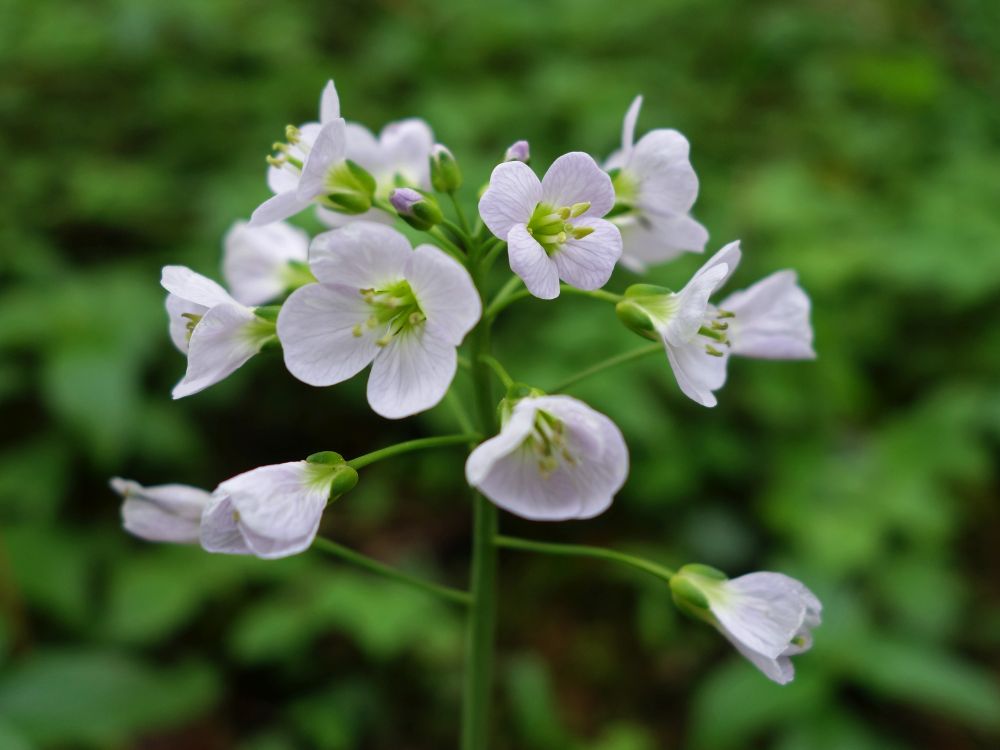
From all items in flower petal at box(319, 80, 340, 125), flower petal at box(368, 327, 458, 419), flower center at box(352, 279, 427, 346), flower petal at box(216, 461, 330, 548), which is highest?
flower petal at box(319, 80, 340, 125)

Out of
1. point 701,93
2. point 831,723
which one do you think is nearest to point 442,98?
point 701,93

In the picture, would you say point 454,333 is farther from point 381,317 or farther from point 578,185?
point 578,185

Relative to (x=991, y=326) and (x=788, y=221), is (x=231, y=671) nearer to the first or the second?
(x=788, y=221)

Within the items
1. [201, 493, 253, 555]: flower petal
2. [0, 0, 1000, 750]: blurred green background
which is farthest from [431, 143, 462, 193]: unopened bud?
[0, 0, 1000, 750]: blurred green background

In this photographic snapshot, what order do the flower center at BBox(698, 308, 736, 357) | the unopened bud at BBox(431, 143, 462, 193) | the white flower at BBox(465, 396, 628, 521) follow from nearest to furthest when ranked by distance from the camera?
1. the white flower at BBox(465, 396, 628, 521)
2. the flower center at BBox(698, 308, 736, 357)
3. the unopened bud at BBox(431, 143, 462, 193)

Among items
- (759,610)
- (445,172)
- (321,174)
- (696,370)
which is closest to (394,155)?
(445,172)

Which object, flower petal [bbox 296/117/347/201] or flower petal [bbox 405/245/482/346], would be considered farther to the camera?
flower petal [bbox 296/117/347/201]

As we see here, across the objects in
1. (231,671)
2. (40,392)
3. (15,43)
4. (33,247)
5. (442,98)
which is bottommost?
(231,671)

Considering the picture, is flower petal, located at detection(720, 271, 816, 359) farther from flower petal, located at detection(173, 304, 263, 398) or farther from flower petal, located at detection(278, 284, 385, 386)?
flower petal, located at detection(173, 304, 263, 398)

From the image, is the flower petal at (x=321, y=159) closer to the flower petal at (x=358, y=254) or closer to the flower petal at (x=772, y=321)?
the flower petal at (x=358, y=254)
